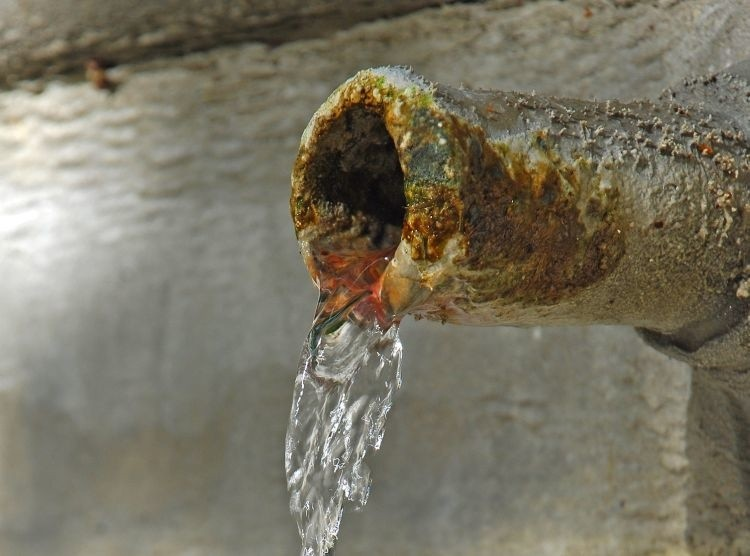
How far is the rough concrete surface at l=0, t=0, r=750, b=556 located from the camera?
Answer: 1.36 metres

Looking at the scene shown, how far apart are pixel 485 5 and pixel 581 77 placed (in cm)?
17

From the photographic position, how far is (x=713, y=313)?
2.93ft

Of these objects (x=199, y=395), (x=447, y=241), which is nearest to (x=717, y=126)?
(x=447, y=241)

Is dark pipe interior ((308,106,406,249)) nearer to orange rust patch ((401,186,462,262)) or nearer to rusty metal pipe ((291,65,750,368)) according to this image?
rusty metal pipe ((291,65,750,368))

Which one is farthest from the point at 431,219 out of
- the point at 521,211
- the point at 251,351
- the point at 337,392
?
the point at 251,351

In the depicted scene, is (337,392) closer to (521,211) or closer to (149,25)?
(521,211)

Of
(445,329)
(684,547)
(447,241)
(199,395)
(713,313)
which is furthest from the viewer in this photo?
(199,395)

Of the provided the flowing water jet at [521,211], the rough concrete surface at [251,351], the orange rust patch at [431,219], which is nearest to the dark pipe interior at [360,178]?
the flowing water jet at [521,211]

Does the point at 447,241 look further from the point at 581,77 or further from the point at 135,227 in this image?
the point at 135,227

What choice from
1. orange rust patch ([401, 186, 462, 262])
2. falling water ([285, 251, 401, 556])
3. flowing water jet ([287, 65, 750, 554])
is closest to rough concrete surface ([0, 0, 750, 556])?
falling water ([285, 251, 401, 556])

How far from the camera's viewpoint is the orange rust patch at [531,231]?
2.18 feet

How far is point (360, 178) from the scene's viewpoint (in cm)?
81

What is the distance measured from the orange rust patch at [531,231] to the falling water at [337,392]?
4.7 inches

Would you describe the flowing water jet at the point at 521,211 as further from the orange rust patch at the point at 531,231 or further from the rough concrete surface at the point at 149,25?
the rough concrete surface at the point at 149,25
